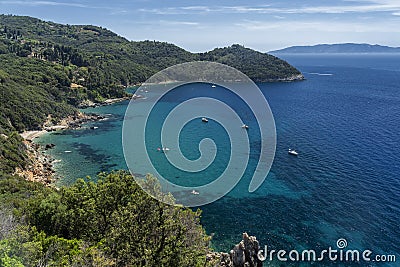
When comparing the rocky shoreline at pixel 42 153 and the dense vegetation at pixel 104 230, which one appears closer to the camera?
the dense vegetation at pixel 104 230

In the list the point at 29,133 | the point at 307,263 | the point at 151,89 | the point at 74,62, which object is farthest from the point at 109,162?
the point at 74,62

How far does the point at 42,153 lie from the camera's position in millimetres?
53094

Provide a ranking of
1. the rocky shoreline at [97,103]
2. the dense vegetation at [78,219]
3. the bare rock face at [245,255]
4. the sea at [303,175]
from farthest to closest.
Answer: the rocky shoreline at [97,103], the sea at [303,175], the bare rock face at [245,255], the dense vegetation at [78,219]

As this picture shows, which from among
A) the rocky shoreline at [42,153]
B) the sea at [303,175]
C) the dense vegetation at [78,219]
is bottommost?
the sea at [303,175]

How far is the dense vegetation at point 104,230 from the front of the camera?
1532 centimetres

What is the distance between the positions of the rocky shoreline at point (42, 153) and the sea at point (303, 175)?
4.82 ft

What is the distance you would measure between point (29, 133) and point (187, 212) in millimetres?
54847

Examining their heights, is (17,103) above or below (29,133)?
above

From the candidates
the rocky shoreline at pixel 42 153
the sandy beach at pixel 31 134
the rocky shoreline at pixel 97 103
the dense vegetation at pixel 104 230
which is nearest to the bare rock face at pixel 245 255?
the dense vegetation at pixel 104 230

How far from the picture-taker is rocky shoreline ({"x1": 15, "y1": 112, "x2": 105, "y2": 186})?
42.8m

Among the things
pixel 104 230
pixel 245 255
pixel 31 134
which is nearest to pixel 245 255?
pixel 245 255

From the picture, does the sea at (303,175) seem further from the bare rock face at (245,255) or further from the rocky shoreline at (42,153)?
the bare rock face at (245,255)

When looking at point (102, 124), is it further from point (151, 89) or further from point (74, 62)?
point (74, 62)

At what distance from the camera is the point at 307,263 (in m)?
26.7
